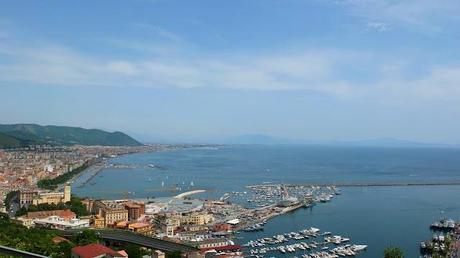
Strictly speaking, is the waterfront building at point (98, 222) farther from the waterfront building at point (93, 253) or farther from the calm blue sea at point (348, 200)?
the waterfront building at point (93, 253)

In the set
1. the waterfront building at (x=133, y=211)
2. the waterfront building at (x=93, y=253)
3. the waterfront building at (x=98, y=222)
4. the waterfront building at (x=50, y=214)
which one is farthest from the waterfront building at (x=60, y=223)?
the waterfront building at (x=93, y=253)

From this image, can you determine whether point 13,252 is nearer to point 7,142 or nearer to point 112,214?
point 112,214

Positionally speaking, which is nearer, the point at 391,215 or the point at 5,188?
the point at 391,215

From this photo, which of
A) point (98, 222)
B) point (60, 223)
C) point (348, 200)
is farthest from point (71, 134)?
point (60, 223)

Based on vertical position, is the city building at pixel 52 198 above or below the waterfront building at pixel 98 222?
above

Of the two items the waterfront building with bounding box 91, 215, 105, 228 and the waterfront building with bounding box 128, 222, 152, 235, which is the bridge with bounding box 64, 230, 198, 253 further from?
the waterfront building with bounding box 91, 215, 105, 228

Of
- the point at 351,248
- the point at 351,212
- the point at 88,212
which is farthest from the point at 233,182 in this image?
the point at 351,248

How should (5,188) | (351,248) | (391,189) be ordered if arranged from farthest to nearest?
1. (391,189)
2. (5,188)
3. (351,248)

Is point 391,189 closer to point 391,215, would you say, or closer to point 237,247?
point 391,215

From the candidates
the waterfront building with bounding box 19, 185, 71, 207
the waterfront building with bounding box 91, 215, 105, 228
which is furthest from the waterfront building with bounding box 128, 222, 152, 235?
the waterfront building with bounding box 19, 185, 71, 207
